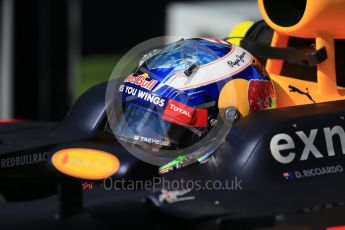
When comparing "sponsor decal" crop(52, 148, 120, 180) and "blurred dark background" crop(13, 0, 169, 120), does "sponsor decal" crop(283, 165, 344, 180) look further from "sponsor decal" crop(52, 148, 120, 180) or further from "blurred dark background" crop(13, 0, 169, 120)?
"blurred dark background" crop(13, 0, 169, 120)

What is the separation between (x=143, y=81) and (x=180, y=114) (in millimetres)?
151

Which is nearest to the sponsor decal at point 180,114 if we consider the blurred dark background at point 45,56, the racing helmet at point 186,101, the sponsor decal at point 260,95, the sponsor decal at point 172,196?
the racing helmet at point 186,101

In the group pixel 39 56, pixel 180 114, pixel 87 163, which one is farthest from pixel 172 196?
pixel 39 56

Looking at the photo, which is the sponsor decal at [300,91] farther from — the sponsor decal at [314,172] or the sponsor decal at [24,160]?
the sponsor decal at [24,160]

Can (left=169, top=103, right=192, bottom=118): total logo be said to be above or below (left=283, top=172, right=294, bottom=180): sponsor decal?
above

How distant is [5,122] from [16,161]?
49 cm

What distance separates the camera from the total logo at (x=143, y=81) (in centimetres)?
199

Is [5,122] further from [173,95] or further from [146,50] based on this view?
[173,95]

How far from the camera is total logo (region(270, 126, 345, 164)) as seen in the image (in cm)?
176

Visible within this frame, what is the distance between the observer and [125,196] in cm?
173

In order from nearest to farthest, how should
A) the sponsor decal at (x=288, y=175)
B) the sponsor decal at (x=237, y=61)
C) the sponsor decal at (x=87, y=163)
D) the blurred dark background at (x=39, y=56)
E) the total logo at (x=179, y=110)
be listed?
the sponsor decal at (x=87, y=163) < the sponsor decal at (x=288, y=175) < the total logo at (x=179, y=110) < the sponsor decal at (x=237, y=61) < the blurred dark background at (x=39, y=56)

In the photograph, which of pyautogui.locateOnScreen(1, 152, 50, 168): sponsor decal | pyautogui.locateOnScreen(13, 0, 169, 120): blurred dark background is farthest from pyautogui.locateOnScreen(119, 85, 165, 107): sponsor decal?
pyautogui.locateOnScreen(13, 0, 169, 120): blurred dark background

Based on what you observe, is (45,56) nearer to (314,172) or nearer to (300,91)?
(300,91)

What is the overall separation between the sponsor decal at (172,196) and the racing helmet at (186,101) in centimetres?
19
